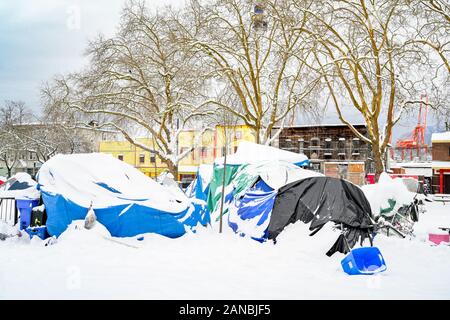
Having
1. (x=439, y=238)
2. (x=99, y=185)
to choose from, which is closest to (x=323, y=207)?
(x=439, y=238)

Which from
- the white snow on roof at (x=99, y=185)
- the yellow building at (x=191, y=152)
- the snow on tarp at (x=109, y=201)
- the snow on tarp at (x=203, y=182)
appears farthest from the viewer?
the yellow building at (x=191, y=152)

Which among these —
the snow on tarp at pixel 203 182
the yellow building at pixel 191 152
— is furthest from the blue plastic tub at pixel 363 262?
the yellow building at pixel 191 152

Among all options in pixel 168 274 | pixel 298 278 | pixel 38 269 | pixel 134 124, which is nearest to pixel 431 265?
pixel 298 278

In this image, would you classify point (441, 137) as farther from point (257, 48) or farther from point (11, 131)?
point (11, 131)

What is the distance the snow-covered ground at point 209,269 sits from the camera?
16.5ft

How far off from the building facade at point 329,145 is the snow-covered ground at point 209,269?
36.5 meters

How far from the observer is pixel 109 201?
805 centimetres

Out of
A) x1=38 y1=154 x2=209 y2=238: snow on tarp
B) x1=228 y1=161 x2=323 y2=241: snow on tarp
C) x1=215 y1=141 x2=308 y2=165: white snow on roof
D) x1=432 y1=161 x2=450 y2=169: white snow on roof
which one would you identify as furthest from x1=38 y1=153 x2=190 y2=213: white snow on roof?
x1=432 y1=161 x2=450 y2=169: white snow on roof

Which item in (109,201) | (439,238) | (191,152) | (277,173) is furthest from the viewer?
(191,152)

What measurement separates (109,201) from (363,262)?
501cm

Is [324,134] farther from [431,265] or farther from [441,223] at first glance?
[431,265]

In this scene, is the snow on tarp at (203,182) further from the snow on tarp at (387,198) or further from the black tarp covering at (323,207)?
the snow on tarp at (387,198)

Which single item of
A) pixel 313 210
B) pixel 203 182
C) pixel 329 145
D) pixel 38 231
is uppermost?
pixel 329 145

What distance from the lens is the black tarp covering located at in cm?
757
